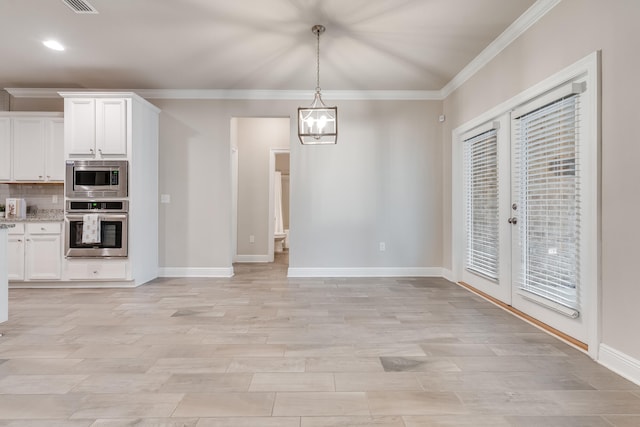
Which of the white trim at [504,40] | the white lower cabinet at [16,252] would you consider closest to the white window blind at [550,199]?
the white trim at [504,40]

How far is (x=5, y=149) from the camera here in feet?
14.7

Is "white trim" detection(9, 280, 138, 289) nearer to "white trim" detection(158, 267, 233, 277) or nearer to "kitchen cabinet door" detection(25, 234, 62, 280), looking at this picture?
"kitchen cabinet door" detection(25, 234, 62, 280)

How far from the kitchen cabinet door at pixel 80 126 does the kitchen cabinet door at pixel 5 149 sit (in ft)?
3.09

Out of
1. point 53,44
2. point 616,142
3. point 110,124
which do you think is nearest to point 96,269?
point 110,124

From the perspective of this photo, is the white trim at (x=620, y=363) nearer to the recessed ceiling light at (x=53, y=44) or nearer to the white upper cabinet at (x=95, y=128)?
the white upper cabinet at (x=95, y=128)

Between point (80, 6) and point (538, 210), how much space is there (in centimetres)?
425

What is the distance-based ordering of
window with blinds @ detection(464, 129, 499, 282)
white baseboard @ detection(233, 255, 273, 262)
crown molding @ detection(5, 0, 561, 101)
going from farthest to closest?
white baseboard @ detection(233, 255, 273, 262) → crown molding @ detection(5, 0, 561, 101) → window with blinds @ detection(464, 129, 499, 282)

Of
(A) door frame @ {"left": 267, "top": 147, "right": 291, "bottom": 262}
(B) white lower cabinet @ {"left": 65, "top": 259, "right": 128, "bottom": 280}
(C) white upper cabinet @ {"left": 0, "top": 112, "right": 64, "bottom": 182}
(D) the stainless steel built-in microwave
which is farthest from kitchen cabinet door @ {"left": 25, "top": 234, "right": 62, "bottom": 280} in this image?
(A) door frame @ {"left": 267, "top": 147, "right": 291, "bottom": 262}

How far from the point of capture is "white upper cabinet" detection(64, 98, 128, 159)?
4.24m

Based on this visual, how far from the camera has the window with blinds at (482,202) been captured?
3.65 metres

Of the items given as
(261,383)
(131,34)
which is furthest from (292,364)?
(131,34)

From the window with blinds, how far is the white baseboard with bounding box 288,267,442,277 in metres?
0.73

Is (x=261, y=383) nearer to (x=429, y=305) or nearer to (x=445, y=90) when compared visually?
(x=429, y=305)

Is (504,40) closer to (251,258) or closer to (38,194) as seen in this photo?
(251,258)
